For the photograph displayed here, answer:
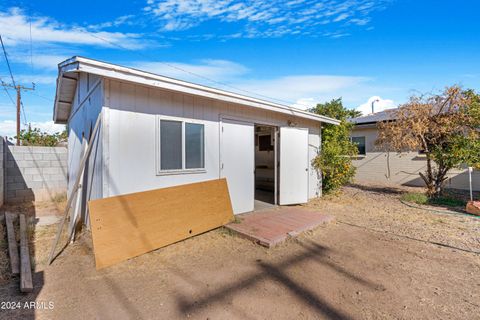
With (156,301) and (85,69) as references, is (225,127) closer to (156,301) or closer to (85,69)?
(85,69)

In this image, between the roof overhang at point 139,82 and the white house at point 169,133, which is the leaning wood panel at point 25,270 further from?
the roof overhang at point 139,82

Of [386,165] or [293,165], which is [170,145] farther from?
[386,165]

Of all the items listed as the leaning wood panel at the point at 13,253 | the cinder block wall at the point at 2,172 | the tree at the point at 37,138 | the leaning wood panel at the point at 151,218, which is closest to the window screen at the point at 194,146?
the leaning wood panel at the point at 151,218

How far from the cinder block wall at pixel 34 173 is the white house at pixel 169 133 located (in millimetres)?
2372

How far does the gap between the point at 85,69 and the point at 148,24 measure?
7.93m

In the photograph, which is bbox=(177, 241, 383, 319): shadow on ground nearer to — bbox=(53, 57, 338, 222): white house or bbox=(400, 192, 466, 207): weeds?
bbox=(53, 57, 338, 222): white house

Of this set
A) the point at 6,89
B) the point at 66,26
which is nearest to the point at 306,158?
the point at 66,26

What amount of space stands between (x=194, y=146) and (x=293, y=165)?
10.8ft

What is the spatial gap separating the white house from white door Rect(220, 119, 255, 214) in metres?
0.02

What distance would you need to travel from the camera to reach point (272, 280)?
3.12 metres

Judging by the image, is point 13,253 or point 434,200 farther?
point 434,200

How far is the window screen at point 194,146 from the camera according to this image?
487 centimetres

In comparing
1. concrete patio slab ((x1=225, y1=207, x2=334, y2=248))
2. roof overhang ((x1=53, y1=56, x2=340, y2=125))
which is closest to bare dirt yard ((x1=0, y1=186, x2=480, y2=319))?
concrete patio slab ((x1=225, y1=207, x2=334, y2=248))

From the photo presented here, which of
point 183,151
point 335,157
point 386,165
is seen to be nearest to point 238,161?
point 183,151
